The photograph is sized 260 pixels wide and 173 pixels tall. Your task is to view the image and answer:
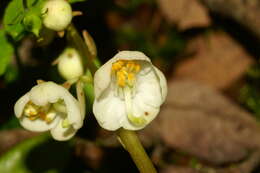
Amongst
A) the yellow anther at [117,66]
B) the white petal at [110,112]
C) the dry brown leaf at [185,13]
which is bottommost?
the dry brown leaf at [185,13]

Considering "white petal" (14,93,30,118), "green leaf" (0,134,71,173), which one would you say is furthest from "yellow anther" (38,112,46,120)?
"green leaf" (0,134,71,173)

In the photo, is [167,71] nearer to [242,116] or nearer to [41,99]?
[242,116]

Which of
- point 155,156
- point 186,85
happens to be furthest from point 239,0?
point 155,156

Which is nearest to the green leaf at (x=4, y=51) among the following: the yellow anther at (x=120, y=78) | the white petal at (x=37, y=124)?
the white petal at (x=37, y=124)

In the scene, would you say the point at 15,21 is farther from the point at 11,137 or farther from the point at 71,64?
the point at 11,137

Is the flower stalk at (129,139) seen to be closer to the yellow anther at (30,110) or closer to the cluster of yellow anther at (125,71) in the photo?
the cluster of yellow anther at (125,71)

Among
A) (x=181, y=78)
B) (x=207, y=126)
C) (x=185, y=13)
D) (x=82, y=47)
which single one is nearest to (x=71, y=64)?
(x=82, y=47)

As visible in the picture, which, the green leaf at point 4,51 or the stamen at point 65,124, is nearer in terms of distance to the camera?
the stamen at point 65,124
